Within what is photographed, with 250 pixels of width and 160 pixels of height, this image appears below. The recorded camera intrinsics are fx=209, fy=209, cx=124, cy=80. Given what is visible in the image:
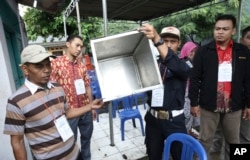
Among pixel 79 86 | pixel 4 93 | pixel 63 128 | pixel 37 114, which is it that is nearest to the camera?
pixel 37 114

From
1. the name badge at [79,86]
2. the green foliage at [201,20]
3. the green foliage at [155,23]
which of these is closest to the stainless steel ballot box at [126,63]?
the name badge at [79,86]

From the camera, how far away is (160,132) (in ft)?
6.75

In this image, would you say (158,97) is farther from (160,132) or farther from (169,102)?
(160,132)

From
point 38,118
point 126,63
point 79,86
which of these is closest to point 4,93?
point 79,86

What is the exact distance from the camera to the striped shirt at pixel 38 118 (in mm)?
1433

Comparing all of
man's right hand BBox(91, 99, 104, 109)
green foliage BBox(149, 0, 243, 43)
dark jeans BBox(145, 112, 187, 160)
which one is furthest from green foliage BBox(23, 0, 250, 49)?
man's right hand BBox(91, 99, 104, 109)

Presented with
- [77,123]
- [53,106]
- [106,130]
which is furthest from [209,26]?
[53,106]

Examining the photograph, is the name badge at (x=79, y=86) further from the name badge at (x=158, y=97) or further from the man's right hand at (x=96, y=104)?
the name badge at (x=158, y=97)

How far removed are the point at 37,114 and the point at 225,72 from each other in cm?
190

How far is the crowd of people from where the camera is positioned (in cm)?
149

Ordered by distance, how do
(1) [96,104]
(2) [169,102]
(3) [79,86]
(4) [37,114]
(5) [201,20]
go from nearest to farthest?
(4) [37,114] → (1) [96,104] → (2) [169,102] → (3) [79,86] → (5) [201,20]

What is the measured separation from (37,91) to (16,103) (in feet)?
0.53

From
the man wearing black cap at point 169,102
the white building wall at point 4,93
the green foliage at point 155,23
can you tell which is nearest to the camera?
the man wearing black cap at point 169,102

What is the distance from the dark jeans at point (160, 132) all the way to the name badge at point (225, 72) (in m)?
0.65
